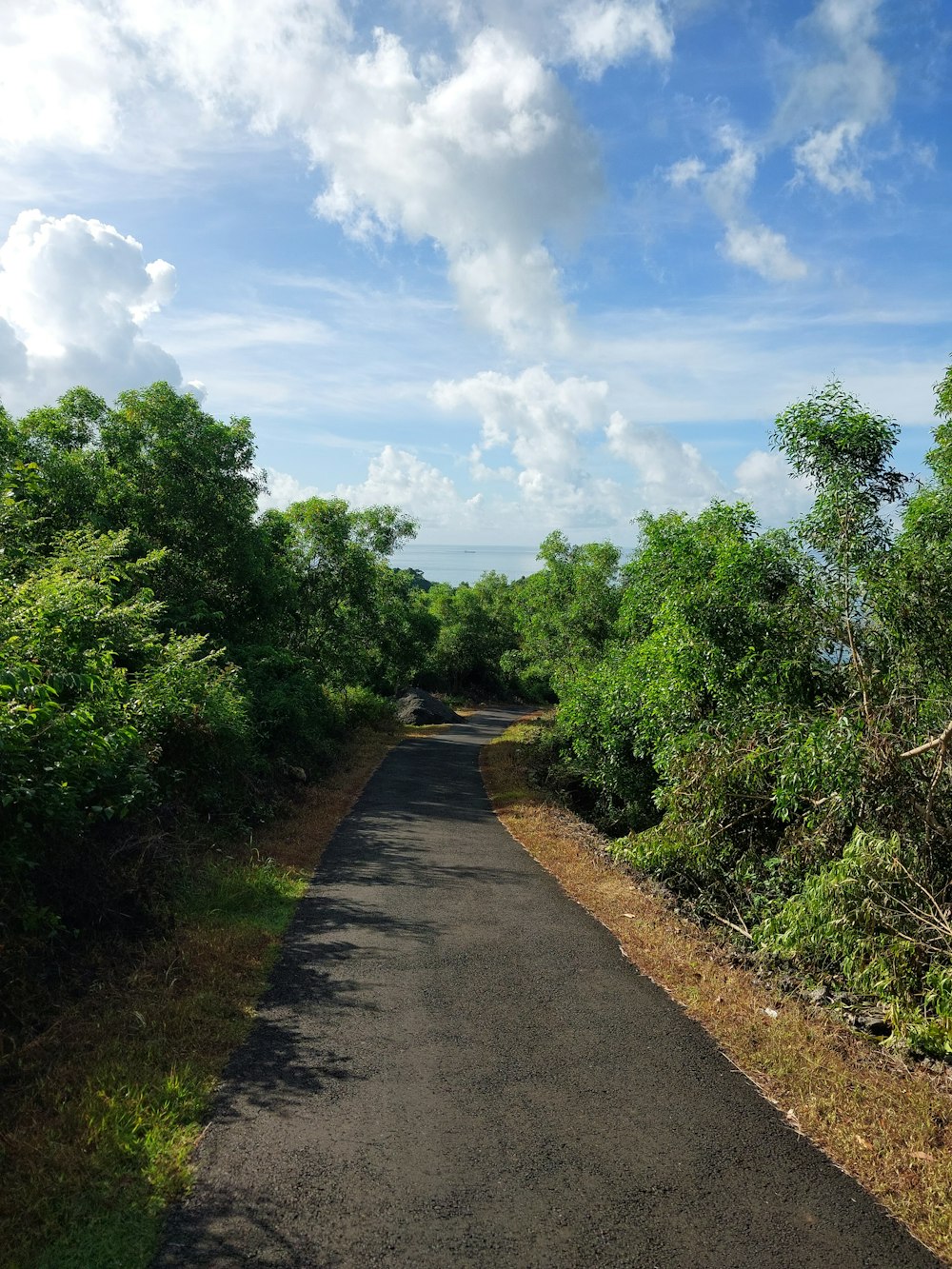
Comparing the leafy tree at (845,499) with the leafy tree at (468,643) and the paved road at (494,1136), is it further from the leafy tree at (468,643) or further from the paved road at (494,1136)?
the leafy tree at (468,643)

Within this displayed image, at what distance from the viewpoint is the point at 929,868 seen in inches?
278

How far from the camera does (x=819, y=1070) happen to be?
18.3 ft

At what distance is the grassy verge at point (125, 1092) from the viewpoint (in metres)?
3.63

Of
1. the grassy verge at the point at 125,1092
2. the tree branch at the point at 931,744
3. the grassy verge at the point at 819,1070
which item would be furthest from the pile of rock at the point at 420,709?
the tree branch at the point at 931,744

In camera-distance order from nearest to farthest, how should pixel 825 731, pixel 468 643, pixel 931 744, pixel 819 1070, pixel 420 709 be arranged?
pixel 819 1070 → pixel 931 744 → pixel 825 731 → pixel 420 709 → pixel 468 643

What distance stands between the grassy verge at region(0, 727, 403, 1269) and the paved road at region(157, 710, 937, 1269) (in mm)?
202

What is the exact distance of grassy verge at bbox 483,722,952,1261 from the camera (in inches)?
173

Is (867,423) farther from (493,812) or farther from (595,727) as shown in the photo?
(493,812)

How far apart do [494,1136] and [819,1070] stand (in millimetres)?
2541

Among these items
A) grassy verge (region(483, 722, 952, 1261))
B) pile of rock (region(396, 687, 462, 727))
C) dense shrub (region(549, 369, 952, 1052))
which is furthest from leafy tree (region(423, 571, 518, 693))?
grassy verge (region(483, 722, 952, 1261))

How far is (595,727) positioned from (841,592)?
8.52 meters

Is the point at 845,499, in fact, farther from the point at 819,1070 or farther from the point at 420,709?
the point at 420,709

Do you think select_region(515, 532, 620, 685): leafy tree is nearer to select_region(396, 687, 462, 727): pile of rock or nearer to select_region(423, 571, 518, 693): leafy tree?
select_region(396, 687, 462, 727): pile of rock

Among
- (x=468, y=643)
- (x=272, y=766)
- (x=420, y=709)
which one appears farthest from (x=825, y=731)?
(x=468, y=643)
